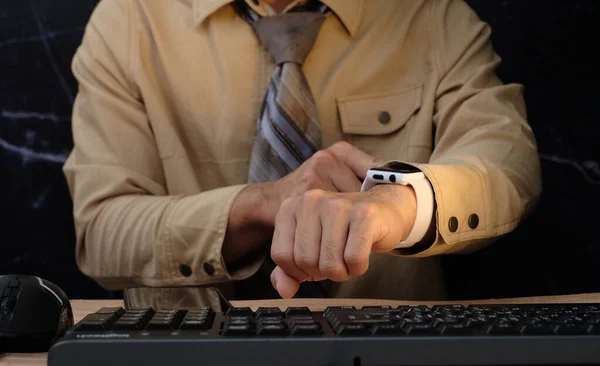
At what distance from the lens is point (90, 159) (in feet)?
4.37

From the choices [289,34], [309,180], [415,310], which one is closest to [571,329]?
[415,310]

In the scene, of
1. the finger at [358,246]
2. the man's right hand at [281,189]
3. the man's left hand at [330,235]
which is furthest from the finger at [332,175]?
the finger at [358,246]

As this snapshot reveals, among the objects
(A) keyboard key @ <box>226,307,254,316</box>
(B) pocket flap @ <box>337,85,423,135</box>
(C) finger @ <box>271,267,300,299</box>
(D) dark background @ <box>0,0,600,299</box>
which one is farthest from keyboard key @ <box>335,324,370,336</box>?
(D) dark background @ <box>0,0,600,299</box>

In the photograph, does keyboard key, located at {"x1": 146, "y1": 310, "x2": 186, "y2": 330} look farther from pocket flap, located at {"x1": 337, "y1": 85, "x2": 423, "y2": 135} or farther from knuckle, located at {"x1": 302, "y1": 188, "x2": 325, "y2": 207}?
pocket flap, located at {"x1": 337, "y1": 85, "x2": 423, "y2": 135}

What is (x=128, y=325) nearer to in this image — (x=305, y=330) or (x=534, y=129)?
(x=305, y=330)

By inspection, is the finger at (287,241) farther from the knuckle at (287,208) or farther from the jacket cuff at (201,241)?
the jacket cuff at (201,241)

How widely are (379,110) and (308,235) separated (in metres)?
0.67

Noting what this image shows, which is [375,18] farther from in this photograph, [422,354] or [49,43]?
[422,354]

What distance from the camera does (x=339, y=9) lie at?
135 cm

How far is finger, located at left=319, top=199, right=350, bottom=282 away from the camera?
0.70 m

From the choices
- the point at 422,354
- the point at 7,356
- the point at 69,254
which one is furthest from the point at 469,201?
the point at 69,254

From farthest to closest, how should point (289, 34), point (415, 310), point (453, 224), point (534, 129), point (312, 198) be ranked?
1. point (534, 129)
2. point (289, 34)
3. point (453, 224)
4. point (312, 198)
5. point (415, 310)

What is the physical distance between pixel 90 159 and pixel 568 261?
1.01 metres

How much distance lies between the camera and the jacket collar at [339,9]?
1352 mm
